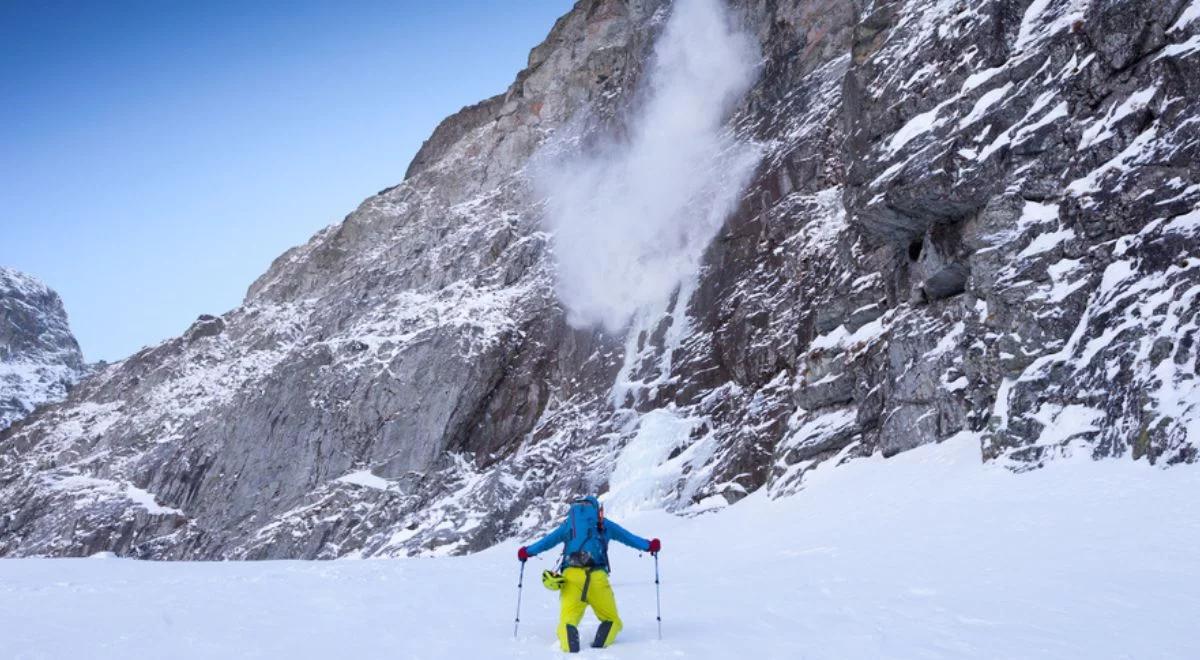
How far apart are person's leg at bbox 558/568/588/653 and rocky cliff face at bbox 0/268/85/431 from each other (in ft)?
370

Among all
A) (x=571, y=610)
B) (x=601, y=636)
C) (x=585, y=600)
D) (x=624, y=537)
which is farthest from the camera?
(x=624, y=537)

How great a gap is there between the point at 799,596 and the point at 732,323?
33.0m

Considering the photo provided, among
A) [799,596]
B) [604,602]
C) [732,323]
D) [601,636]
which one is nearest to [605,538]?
[604,602]

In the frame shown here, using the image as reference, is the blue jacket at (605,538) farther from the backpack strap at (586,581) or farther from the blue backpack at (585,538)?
the backpack strap at (586,581)

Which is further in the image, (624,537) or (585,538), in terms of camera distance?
(624,537)

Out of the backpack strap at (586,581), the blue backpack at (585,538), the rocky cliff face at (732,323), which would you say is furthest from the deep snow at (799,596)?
the rocky cliff face at (732,323)

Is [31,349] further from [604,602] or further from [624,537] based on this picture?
[604,602]

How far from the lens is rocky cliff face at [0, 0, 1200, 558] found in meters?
18.1

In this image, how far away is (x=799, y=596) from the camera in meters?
9.81

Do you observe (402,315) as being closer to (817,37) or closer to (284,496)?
(284,496)

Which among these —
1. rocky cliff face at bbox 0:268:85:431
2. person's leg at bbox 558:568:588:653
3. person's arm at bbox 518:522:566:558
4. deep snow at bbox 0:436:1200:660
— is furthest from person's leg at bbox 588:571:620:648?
rocky cliff face at bbox 0:268:85:431

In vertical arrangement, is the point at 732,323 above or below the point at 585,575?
above

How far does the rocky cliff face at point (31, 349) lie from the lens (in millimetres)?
106250

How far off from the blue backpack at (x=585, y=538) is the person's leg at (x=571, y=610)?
13 centimetres
